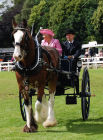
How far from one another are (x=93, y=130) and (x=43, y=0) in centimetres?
6220

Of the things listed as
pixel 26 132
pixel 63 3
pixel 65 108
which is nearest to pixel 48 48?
pixel 26 132

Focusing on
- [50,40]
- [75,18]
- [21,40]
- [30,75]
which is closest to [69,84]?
[50,40]

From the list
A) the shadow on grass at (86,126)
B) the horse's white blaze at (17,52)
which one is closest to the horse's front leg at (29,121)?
the shadow on grass at (86,126)

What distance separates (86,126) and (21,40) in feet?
7.62

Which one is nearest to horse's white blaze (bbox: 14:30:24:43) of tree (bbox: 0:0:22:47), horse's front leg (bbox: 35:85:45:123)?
horse's front leg (bbox: 35:85:45:123)

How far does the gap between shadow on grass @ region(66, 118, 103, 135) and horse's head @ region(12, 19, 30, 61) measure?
1.83m

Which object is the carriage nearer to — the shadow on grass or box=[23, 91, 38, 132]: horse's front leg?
the shadow on grass

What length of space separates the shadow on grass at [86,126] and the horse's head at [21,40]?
1.83 m

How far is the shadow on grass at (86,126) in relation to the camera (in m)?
7.84

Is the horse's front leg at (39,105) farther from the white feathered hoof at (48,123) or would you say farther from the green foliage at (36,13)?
the green foliage at (36,13)

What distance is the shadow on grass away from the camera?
7838 mm

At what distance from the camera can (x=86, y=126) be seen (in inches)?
329

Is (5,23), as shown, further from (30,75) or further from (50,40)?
(30,75)

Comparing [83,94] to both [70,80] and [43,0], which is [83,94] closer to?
[70,80]
